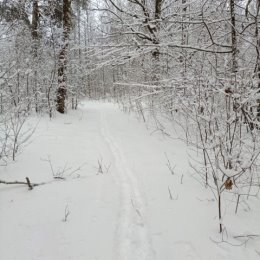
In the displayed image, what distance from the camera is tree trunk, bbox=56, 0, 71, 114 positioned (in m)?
12.6

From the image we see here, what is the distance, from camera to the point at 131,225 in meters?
3.59

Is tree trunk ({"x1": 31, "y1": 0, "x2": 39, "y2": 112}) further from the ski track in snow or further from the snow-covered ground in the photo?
the ski track in snow

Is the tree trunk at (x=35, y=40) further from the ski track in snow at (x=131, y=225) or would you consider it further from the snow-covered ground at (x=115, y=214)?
the ski track in snow at (x=131, y=225)

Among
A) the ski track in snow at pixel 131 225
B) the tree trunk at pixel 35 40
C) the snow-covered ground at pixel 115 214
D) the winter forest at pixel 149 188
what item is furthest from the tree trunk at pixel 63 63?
the ski track in snow at pixel 131 225

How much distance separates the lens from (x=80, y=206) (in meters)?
4.14

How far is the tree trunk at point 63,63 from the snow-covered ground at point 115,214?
6770 mm

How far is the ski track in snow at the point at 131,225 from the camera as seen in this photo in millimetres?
3062

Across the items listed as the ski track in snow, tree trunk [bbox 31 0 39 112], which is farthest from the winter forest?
tree trunk [bbox 31 0 39 112]

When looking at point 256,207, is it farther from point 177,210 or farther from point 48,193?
point 48,193

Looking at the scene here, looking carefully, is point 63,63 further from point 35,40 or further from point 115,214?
point 115,214

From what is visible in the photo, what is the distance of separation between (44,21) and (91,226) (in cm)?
1271

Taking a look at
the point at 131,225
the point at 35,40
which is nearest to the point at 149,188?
the point at 131,225

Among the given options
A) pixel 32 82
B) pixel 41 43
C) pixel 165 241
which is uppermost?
pixel 41 43

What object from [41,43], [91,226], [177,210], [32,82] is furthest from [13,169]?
[41,43]
